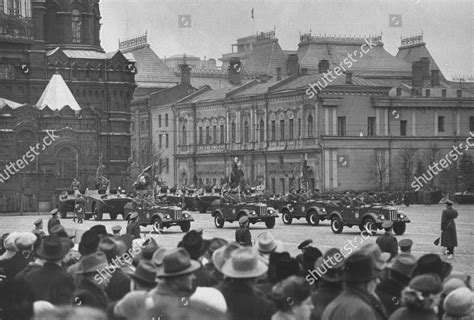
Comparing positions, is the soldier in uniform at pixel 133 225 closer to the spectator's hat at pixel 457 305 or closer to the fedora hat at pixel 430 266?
the fedora hat at pixel 430 266

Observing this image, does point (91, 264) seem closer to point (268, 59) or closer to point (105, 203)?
point (105, 203)

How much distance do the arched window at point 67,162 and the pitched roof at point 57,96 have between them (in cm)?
339

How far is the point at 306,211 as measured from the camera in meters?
39.8

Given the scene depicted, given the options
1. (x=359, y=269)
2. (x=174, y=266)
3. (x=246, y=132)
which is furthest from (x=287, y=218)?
(x=246, y=132)

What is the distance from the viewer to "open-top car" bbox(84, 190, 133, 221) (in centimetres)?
4700

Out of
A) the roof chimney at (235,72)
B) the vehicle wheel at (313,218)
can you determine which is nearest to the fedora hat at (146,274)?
the vehicle wheel at (313,218)

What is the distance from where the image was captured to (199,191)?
57656 mm

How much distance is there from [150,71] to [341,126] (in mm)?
36931

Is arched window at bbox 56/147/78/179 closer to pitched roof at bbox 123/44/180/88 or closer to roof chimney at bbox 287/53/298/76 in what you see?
roof chimney at bbox 287/53/298/76

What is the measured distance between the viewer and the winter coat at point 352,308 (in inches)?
313

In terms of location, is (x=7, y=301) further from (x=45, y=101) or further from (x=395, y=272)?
(x=45, y=101)

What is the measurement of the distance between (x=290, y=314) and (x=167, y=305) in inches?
38.0

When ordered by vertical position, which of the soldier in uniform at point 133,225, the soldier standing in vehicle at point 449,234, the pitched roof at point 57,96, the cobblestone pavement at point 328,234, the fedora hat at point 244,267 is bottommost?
the cobblestone pavement at point 328,234

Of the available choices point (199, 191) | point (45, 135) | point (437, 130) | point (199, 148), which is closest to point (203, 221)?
point (199, 191)
